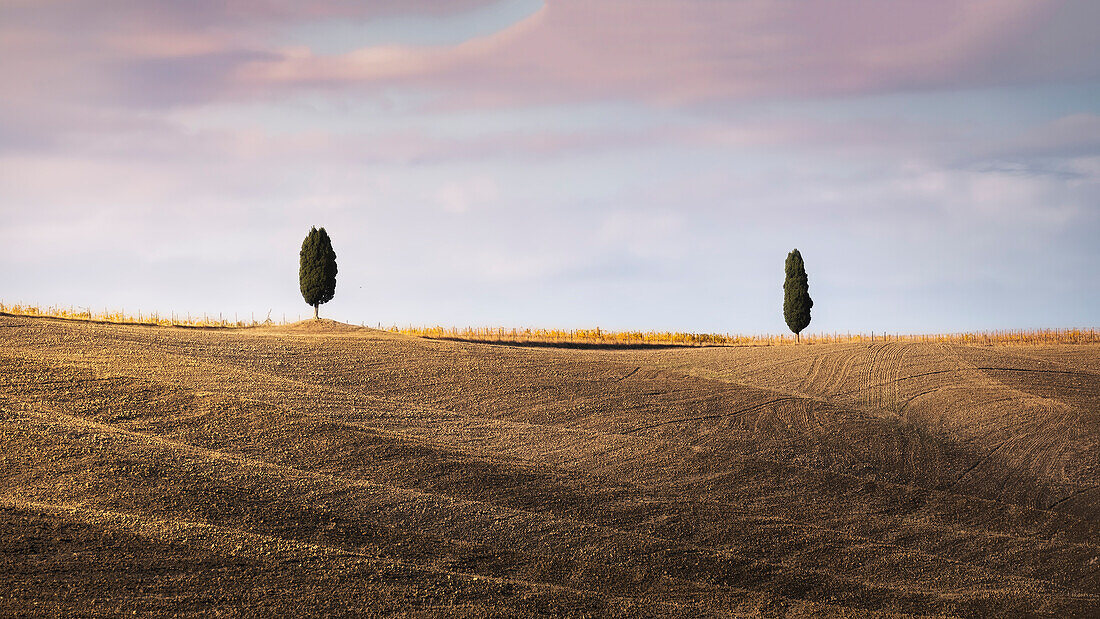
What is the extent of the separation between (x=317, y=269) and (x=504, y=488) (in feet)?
81.0

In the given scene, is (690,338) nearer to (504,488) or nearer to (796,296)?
(796,296)

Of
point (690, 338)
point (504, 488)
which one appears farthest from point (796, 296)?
point (504, 488)

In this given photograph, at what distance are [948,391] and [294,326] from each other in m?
22.9

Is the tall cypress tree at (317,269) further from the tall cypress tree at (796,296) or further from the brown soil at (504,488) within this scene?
the tall cypress tree at (796,296)

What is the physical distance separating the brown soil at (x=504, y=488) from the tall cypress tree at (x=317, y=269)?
14208mm

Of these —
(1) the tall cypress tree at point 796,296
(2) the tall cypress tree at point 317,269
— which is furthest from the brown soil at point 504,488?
(1) the tall cypress tree at point 796,296

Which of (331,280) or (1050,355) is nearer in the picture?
(1050,355)

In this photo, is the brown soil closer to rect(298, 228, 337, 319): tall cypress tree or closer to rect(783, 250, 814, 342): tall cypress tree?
rect(298, 228, 337, 319): tall cypress tree

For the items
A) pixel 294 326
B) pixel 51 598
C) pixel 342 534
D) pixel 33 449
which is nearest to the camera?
pixel 51 598

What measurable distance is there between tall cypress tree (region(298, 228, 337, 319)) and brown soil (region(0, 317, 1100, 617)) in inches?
559

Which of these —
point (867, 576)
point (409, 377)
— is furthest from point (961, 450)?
point (409, 377)

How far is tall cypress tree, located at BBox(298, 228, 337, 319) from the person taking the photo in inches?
1484

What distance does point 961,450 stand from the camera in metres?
19.6

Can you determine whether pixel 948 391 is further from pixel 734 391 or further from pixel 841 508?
pixel 841 508
